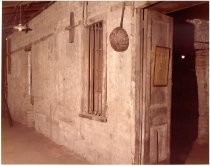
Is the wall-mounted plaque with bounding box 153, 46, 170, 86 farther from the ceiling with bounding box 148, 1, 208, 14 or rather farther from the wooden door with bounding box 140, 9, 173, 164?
the ceiling with bounding box 148, 1, 208, 14

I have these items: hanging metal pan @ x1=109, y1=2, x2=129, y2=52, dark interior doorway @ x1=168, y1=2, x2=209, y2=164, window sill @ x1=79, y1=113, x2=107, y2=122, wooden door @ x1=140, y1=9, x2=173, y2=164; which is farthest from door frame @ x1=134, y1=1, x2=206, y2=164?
dark interior doorway @ x1=168, y1=2, x2=209, y2=164

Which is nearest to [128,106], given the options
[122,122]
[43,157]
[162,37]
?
[122,122]

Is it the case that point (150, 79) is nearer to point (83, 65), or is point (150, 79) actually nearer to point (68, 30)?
point (83, 65)

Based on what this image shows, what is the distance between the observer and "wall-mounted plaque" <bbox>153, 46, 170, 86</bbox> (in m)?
4.59

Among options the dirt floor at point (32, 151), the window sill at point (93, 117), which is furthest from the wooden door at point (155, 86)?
the dirt floor at point (32, 151)

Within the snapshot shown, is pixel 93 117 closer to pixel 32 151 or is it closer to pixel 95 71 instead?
pixel 95 71

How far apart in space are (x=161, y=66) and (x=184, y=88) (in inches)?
143

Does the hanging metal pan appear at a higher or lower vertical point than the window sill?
higher

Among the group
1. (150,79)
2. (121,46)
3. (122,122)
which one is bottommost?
(122,122)

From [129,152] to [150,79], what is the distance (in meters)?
1.25

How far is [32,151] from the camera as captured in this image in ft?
22.1

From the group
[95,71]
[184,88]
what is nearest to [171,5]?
[95,71]

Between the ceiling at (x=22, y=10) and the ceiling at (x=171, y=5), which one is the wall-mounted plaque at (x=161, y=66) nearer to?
the ceiling at (x=171, y=5)

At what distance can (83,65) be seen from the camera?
6.07 meters
